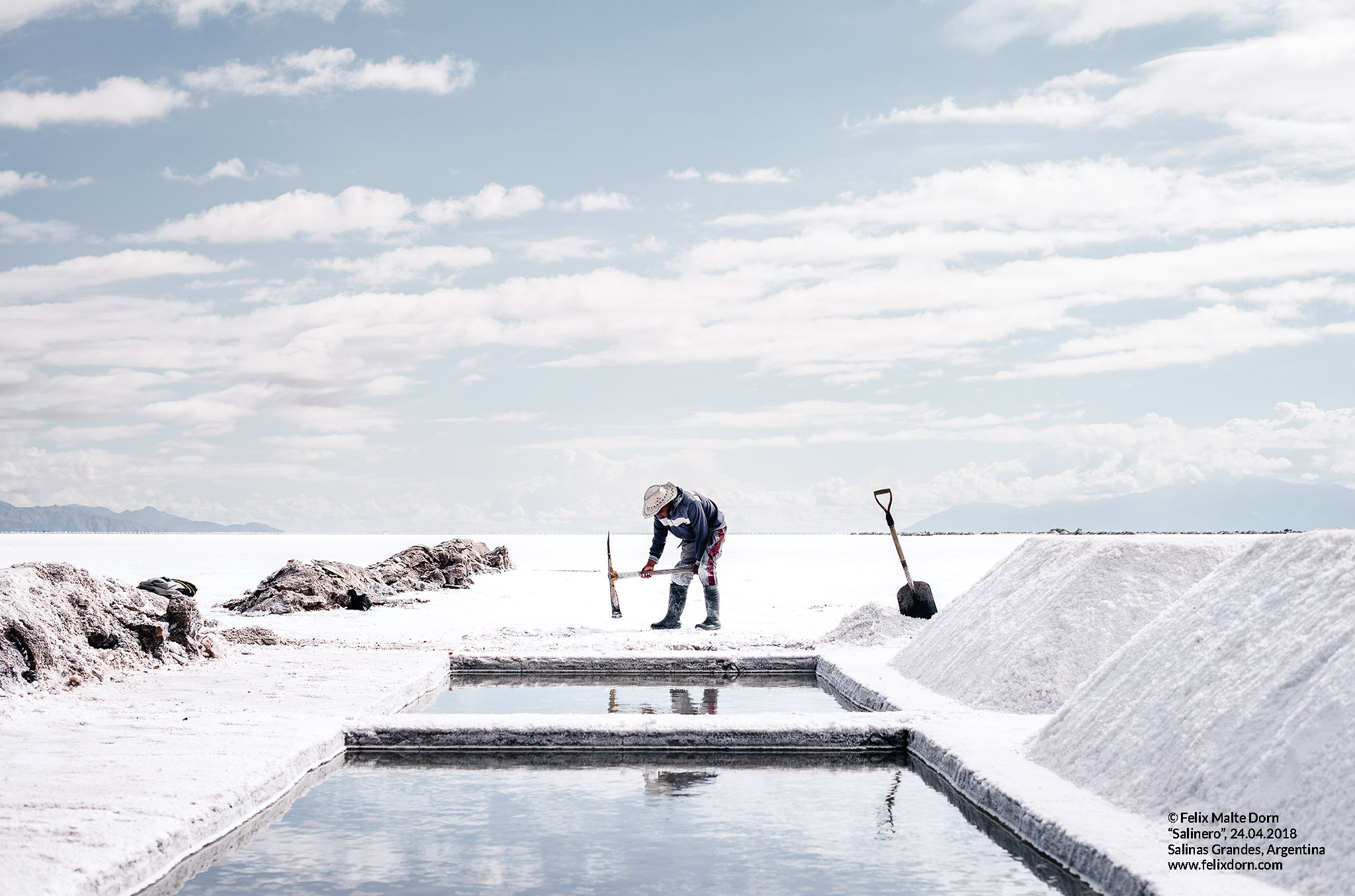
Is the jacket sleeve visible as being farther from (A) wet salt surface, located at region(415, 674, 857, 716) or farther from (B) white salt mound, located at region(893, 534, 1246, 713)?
(B) white salt mound, located at region(893, 534, 1246, 713)

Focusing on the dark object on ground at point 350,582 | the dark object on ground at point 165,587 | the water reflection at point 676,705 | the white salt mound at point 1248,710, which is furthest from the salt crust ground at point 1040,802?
the dark object on ground at point 165,587

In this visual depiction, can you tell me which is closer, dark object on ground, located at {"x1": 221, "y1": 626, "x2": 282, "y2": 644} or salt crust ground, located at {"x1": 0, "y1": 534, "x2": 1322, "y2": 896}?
salt crust ground, located at {"x1": 0, "y1": 534, "x2": 1322, "y2": 896}

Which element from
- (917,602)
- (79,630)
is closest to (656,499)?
(917,602)

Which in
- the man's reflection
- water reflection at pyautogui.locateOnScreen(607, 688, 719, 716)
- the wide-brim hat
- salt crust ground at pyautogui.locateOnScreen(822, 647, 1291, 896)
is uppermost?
the wide-brim hat

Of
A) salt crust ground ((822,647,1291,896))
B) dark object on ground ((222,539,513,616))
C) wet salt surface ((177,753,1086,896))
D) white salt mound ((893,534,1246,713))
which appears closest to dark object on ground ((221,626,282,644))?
dark object on ground ((222,539,513,616))

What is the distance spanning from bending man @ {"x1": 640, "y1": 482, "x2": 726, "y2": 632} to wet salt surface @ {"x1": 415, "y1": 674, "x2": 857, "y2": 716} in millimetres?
1950

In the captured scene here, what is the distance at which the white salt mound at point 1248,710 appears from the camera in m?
3.36

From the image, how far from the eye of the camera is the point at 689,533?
10648 millimetres

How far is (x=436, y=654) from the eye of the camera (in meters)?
9.02

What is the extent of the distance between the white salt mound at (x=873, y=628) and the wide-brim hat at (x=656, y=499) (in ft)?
6.54

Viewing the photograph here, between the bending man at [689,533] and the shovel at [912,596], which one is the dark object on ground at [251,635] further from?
the shovel at [912,596]

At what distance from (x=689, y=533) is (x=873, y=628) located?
1.98 metres

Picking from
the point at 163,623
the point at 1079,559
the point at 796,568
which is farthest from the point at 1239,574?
the point at 796,568

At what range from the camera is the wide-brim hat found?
1045cm
